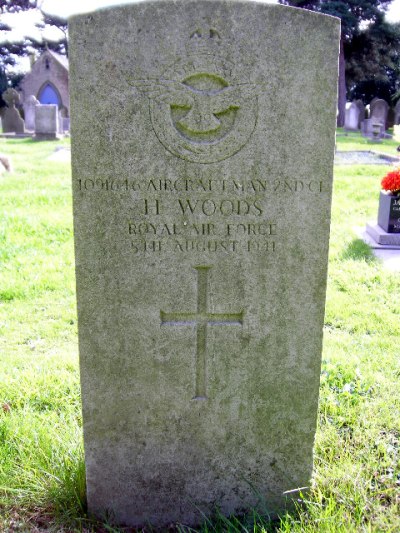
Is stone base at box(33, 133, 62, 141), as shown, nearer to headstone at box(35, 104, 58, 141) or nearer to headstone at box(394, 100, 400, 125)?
headstone at box(35, 104, 58, 141)

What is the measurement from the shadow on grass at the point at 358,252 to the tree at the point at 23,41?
40790 millimetres

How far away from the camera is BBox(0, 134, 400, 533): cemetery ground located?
100 inches

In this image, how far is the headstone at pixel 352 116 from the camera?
32000 millimetres

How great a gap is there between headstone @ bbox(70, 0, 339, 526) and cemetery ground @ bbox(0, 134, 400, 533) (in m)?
0.20

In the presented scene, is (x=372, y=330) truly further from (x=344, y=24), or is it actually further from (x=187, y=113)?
(x=344, y=24)

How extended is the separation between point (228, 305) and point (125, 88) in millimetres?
1018

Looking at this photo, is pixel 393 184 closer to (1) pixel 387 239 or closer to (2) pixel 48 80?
(1) pixel 387 239

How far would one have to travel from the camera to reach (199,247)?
2.36 metres

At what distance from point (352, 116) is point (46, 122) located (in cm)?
1885

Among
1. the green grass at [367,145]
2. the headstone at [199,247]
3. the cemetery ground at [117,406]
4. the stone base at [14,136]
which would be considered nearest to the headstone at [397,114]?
the green grass at [367,145]

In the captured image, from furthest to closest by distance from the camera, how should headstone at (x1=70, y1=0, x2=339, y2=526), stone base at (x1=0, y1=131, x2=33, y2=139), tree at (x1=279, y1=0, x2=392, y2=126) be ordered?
tree at (x1=279, y1=0, x2=392, y2=126), stone base at (x1=0, y1=131, x2=33, y2=139), headstone at (x1=70, y1=0, x2=339, y2=526)

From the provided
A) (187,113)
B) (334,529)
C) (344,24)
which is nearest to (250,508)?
(334,529)

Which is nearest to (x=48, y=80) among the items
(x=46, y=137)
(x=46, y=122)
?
(x=46, y=122)

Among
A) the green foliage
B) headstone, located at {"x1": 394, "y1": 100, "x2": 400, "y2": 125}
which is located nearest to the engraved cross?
headstone, located at {"x1": 394, "y1": 100, "x2": 400, "y2": 125}
